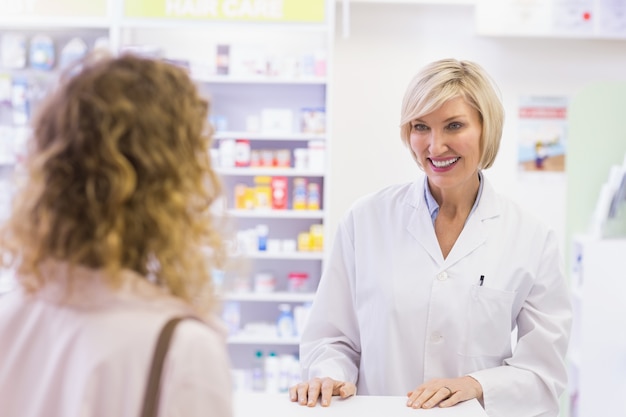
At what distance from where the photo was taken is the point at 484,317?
1896 millimetres

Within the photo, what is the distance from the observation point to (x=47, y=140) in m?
0.93

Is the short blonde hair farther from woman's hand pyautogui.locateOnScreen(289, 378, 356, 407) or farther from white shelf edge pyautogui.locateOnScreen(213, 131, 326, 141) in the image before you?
white shelf edge pyautogui.locateOnScreen(213, 131, 326, 141)

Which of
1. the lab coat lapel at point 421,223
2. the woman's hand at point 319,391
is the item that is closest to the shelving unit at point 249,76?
the lab coat lapel at point 421,223

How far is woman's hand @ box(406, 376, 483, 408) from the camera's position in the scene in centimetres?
170

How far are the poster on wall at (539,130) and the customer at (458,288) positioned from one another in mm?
2837

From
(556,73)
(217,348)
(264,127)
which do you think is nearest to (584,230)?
(556,73)

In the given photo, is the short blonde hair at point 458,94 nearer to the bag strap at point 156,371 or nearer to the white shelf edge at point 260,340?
the bag strap at point 156,371

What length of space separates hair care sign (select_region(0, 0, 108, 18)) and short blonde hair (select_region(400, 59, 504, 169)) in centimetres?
292

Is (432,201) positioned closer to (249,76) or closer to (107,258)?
(107,258)

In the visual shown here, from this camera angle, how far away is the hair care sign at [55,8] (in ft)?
14.1

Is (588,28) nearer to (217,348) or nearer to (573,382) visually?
(573,382)

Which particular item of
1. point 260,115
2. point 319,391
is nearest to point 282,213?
point 260,115

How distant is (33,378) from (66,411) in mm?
65

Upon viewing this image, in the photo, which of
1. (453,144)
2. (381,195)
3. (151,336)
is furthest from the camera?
(381,195)
